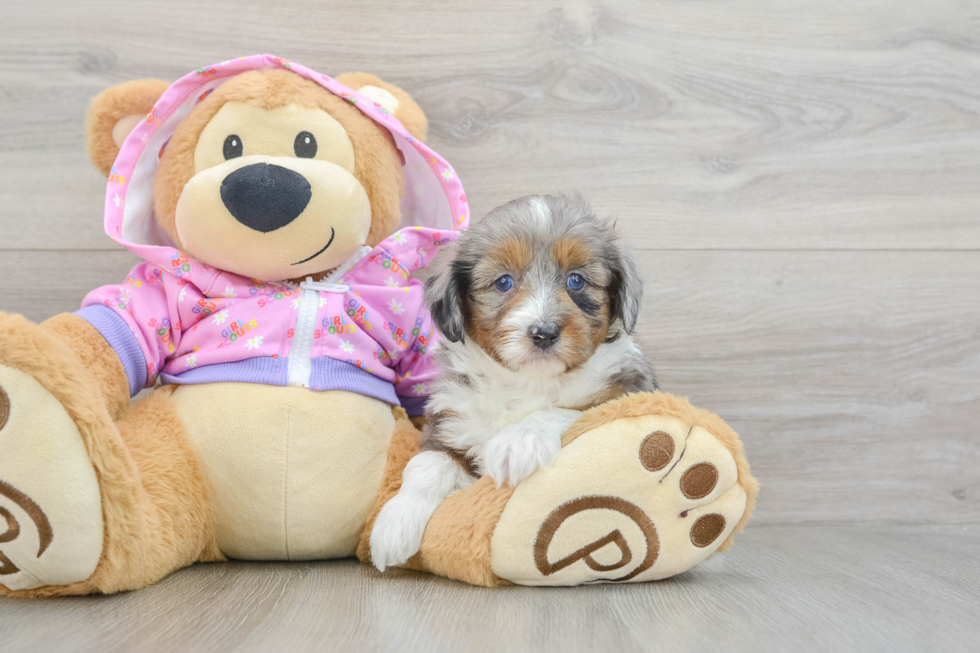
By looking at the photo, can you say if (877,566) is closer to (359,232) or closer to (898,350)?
(898,350)

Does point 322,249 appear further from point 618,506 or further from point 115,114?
point 618,506

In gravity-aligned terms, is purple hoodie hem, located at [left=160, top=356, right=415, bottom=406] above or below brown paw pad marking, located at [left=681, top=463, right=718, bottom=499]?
above

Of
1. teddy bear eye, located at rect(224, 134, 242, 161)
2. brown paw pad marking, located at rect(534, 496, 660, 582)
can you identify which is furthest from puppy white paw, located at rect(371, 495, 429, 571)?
teddy bear eye, located at rect(224, 134, 242, 161)

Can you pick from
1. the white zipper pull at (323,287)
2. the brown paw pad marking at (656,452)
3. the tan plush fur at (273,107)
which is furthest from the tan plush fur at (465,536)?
the tan plush fur at (273,107)

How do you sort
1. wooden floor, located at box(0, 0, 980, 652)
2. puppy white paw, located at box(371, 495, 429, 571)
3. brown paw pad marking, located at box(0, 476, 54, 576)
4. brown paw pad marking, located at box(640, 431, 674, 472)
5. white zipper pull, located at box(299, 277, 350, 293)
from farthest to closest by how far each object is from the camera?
1. wooden floor, located at box(0, 0, 980, 652)
2. white zipper pull, located at box(299, 277, 350, 293)
3. puppy white paw, located at box(371, 495, 429, 571)
4. brown paw pad marking, located at box(640, 431, 674, 472)
5. brown paw pad marking, located at box(0, 476, 54, 576)

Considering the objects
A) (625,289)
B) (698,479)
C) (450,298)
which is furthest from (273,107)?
(698,479)

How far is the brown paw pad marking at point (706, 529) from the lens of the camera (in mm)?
1491

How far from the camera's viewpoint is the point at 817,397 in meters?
2.32

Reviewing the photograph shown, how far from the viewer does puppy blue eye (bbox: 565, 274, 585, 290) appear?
1660 mm

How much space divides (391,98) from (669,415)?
1.15 m

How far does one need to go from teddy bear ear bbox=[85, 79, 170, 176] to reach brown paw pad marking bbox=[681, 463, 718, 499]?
159 cm

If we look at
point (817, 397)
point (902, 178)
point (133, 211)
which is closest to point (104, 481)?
point (133, 211)

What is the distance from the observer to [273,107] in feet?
5.90

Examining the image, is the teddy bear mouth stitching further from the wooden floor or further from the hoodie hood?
the wooden floor
